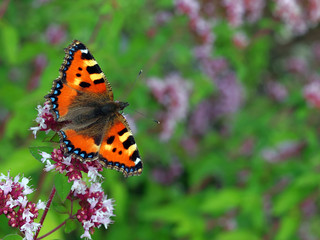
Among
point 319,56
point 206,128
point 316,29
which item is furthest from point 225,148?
point 316,29

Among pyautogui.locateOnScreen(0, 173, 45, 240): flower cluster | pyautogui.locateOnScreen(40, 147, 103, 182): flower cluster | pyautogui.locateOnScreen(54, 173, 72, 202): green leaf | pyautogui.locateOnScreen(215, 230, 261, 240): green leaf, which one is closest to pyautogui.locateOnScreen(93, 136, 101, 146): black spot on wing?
pyautogui.locateOnScreen(40, 147, 103, 182): flower cluster

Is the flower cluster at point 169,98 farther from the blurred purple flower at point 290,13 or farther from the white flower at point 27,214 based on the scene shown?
the white flower at point 27,214

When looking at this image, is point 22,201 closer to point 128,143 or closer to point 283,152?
point 128,143

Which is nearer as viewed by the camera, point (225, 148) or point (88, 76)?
point (88, 76)

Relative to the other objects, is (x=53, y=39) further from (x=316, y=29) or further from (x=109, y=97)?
(x=316, y=29)

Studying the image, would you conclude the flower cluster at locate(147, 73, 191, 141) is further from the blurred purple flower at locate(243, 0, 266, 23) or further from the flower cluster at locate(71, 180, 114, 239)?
the flower cluster at locate(71, 180, 114, 239)

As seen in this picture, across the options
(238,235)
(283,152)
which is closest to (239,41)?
(283,152)
